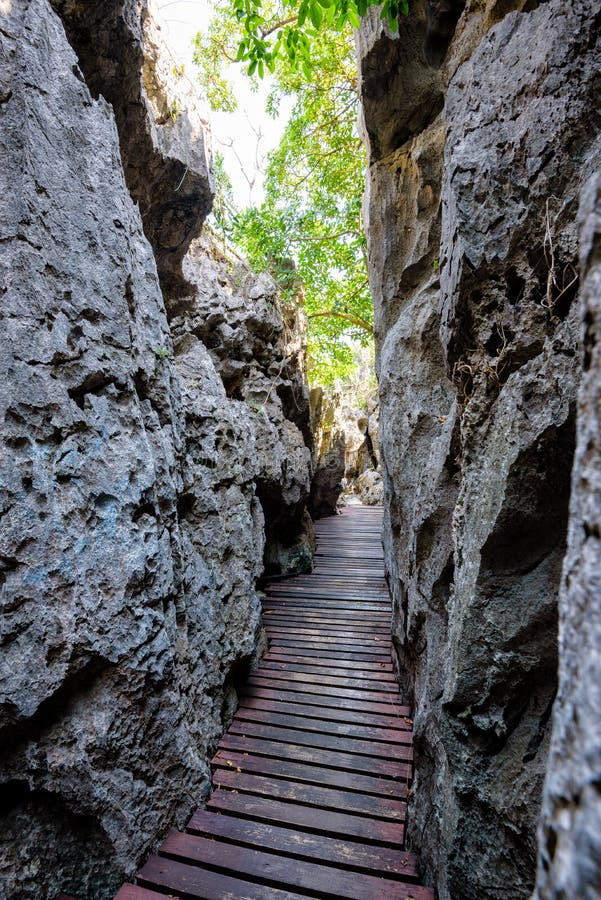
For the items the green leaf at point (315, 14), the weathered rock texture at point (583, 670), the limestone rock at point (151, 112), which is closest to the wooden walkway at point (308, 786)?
the weathered rock texture at point (583, 670)

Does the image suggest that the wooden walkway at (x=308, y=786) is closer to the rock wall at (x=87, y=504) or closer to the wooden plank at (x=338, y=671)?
the wooden plank at (x=338, y=671)

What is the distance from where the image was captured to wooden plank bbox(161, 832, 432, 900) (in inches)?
105

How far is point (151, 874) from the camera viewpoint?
2703 mm

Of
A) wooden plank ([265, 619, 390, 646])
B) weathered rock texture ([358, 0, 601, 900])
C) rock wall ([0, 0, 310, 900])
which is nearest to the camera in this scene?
weathered rock texture ([358, 0, 601, 900])

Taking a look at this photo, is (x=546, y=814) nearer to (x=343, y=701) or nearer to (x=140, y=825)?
(x=140, y=825)

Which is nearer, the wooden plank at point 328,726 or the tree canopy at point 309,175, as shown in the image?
the wooden plank at point 328,726

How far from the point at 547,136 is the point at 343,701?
4768 mm

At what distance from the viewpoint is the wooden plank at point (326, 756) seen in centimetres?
361

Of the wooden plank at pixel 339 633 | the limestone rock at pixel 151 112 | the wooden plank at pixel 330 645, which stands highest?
the limestone rock at pixel 151 112

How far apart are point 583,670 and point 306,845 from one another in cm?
335

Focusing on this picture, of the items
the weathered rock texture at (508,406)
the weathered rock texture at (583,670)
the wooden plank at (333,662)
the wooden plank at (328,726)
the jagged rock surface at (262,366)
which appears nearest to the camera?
the weathered rock texture at (583,670)

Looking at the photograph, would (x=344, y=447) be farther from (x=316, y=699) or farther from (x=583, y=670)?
(x=583, y=670)

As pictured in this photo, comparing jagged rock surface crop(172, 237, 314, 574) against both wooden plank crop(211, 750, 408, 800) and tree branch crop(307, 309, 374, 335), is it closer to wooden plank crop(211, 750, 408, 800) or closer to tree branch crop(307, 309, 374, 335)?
tree branch crop(307, 309, 374, 335)

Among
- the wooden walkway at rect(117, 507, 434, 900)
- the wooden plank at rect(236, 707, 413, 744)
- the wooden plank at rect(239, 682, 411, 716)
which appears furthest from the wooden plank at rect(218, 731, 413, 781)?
the wooden plank at rect(239, 682, 411, 716)
